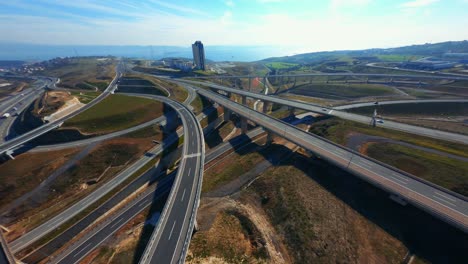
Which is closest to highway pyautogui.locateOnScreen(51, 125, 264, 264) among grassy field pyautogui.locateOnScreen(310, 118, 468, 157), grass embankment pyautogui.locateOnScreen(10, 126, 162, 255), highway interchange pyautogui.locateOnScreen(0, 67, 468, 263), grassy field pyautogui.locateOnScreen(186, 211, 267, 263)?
highway interchange pyautogui.locateOnScreen(0, 67, 468, 263)

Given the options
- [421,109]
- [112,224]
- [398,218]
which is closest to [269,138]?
[398,218]

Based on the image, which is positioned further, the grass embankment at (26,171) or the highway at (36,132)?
the highway at (36,132)

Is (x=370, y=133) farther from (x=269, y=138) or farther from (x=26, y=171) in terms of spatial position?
(x=26, y=171)

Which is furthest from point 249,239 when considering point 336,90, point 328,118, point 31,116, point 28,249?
point 336,90

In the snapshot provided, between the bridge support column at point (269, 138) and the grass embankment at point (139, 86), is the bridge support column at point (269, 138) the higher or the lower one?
the lower one

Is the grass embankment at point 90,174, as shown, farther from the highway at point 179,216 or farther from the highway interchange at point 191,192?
the highway at point 179,216

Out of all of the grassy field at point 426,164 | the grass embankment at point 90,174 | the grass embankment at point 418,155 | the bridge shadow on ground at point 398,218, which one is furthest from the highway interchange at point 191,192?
the grass embankment at point 418,155
